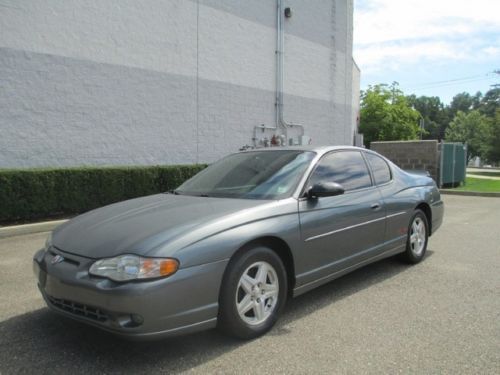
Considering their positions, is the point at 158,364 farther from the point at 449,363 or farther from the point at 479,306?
the point at 479,306

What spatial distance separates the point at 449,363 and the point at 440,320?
78cm

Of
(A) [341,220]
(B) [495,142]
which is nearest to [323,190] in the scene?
(A) [341,220]

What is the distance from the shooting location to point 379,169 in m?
5.20

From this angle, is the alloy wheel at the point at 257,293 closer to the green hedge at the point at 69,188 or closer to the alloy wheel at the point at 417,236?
the alloy wheel at the point at 417,236

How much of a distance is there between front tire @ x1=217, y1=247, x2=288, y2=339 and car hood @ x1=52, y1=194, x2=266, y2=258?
38 centimetres

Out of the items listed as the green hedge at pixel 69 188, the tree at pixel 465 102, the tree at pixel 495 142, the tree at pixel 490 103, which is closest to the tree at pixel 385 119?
the tree at pixel 495 142

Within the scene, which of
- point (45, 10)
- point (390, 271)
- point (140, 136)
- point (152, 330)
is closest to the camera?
point (152, 330)

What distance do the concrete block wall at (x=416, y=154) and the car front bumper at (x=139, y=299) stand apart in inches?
601

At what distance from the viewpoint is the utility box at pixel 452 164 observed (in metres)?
16.6

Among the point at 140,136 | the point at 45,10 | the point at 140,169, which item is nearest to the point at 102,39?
the point at 45,10

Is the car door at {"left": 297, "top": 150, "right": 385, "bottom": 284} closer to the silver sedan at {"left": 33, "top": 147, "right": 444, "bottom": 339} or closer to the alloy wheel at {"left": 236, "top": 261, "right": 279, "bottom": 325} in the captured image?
the silver sedan at {"left": 33, "top": 147, "right": 444, "bottom": 339}

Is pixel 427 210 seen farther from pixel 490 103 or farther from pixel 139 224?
pixel 490 103

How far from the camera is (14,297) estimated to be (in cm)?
435

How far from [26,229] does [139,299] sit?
5834 mm
